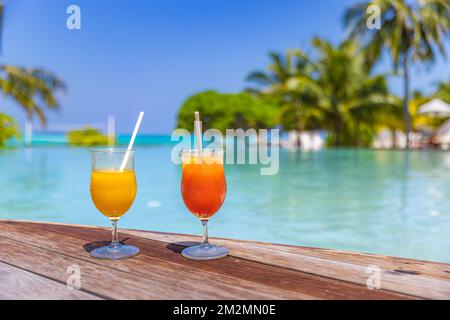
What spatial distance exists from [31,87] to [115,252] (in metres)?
13.4

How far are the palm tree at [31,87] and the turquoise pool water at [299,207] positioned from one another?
18.1 feet

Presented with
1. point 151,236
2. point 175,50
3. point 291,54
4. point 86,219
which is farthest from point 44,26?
point 151,236

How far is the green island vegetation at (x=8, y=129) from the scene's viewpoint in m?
15.0

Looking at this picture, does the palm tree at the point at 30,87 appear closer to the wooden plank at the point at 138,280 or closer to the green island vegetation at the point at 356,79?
the green island vegetation at the point at 356,79

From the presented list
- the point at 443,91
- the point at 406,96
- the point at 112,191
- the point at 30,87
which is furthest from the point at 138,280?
the point at 443,91

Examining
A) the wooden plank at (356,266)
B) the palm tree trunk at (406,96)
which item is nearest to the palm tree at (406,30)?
the palm tree trunk at (406,96)

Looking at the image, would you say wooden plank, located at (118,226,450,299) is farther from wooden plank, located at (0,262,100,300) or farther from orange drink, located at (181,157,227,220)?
wooden plank, located at (0,262,100,300)

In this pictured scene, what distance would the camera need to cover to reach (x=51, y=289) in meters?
0.77

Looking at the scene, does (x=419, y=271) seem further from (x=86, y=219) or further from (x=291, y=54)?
(x=291, y=54)

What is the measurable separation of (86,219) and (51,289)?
4.01 meters

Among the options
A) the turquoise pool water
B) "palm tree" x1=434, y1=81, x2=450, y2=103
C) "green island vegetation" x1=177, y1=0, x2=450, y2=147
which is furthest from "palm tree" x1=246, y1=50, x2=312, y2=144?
the turquoise pool water

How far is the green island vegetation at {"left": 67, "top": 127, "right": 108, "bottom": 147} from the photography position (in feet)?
65.4

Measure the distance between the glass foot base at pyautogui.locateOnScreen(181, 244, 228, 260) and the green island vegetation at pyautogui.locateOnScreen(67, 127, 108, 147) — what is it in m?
19.7

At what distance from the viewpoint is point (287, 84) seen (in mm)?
16219
